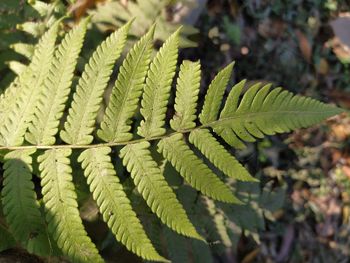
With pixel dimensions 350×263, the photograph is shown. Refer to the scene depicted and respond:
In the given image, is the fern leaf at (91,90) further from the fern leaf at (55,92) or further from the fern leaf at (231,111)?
the fern leaf at (231,111)

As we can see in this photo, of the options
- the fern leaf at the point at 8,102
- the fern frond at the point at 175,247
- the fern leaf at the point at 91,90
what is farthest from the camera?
the fern frond at the point at 175,247

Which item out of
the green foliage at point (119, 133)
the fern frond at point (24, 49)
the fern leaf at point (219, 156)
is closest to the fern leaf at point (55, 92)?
the green foliage at point (119, 133)

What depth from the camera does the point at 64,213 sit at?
1.57m

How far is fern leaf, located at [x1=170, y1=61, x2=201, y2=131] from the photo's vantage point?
1638 millimetres

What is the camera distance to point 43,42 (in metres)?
1.77

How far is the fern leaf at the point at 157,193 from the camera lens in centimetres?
156

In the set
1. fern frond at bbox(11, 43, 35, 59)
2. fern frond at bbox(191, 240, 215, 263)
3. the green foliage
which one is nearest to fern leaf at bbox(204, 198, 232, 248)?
fern frond at bbox(191, 240, 215, 263)

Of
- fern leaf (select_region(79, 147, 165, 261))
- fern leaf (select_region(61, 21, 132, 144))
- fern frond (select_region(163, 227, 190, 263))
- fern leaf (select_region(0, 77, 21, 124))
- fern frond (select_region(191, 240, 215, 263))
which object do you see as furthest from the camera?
fern frond (select_region(191, 240, 215, 263))

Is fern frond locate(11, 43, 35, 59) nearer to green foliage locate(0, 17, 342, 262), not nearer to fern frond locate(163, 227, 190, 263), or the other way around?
green foliage locate(0, 17, 342, 262)

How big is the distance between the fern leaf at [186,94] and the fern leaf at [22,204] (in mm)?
554

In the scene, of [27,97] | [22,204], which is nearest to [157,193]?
[22,204]

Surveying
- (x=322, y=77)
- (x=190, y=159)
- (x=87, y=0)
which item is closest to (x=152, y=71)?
(x=190, y=159)

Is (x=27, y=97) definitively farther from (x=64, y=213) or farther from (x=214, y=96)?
(x=214, y=96)

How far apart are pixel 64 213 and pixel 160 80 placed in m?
0.56
